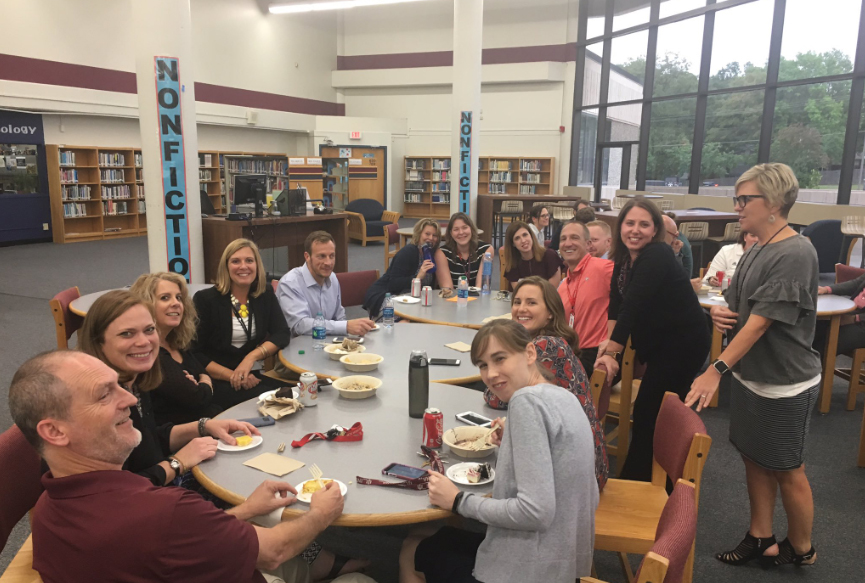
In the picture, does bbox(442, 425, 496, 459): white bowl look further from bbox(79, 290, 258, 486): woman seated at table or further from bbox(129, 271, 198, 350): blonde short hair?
bbox(129, 271, 198, 350): blonde short hair

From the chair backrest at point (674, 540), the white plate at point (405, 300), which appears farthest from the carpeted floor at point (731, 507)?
the white plate at point (405, 300)

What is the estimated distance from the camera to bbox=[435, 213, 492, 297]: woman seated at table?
16.6ft

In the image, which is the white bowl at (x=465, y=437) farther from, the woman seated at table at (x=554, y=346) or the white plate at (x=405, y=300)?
the white plate at (x=405, y=300)

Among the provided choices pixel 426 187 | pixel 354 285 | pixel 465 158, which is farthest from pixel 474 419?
pixel 426 187

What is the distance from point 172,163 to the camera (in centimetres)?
595

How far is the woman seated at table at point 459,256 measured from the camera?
505 centimetres

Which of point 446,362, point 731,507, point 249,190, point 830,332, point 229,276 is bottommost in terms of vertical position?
point 731,507

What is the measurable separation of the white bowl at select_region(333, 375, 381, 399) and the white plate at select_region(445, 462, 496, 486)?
2.27ft

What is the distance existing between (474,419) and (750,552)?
1.42 metres

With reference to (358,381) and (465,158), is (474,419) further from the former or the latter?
(465,158)

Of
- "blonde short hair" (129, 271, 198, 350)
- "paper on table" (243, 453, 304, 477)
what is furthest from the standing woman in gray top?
"blonde short hair" (129, 271, 198, 350)

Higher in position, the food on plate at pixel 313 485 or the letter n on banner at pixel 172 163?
the letter n on banner at pixel 172 163

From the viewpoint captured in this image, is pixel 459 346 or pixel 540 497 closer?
pixel 540 497

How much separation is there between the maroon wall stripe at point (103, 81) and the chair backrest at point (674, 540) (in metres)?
13.2
